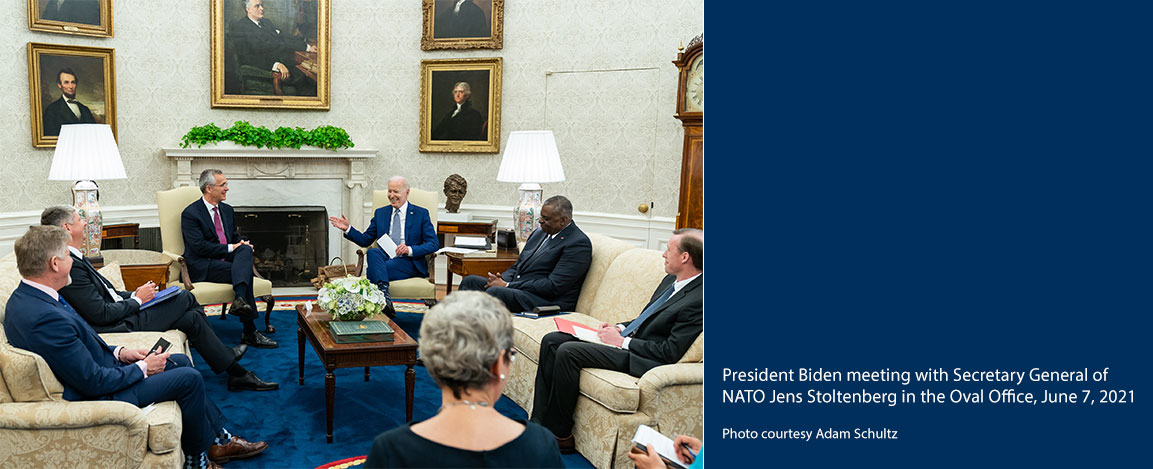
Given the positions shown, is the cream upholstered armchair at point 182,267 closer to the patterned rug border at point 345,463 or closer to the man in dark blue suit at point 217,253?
the man in dark blue suit at point 217,253

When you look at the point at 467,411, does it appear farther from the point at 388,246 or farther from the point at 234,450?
the point at 388,246

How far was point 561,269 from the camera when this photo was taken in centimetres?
557

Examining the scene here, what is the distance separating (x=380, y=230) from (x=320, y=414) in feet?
8.39

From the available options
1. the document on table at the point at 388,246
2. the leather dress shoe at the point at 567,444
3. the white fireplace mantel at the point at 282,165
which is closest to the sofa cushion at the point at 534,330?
the leather dress shoe at the point at 567,444

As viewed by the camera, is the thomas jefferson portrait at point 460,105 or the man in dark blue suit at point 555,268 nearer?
the man in dark blue suit at point 555,268

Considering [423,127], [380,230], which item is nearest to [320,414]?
[380,230]

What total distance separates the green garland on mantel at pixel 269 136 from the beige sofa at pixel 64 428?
5.48 m

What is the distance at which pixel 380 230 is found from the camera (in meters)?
6.99

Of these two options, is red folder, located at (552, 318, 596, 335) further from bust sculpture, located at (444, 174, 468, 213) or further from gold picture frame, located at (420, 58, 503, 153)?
gold picture frame, located at (420, 58, 503, 153)

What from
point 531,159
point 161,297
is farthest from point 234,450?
point 531,159

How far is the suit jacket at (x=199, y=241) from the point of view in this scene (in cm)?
617
